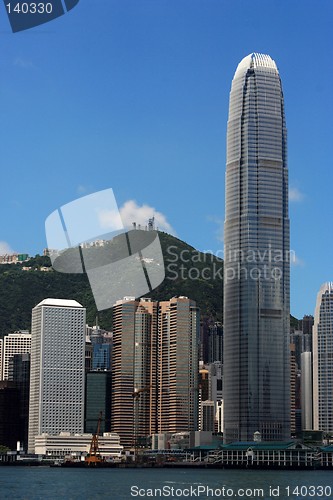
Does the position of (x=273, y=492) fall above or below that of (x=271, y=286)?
below

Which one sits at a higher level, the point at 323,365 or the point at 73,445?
the point at 323,365

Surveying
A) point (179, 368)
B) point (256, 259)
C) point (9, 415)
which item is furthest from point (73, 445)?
point (256, 259)

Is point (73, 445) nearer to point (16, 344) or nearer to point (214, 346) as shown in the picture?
point (16, 344)

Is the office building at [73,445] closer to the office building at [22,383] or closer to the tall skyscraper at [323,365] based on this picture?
the office building at [22,383]

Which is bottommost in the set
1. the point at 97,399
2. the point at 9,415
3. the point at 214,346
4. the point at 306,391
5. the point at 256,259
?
the point at 9,415

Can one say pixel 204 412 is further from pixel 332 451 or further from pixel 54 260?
pixel 54 260

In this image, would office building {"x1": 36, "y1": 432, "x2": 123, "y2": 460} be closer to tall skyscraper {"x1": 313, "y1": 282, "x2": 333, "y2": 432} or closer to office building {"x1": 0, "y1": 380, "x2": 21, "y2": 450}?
office building {"x1": 0, "y1": 380, "x2": 21, "y2": 450}

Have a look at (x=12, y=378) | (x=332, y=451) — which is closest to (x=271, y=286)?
(x=332, y=451)
